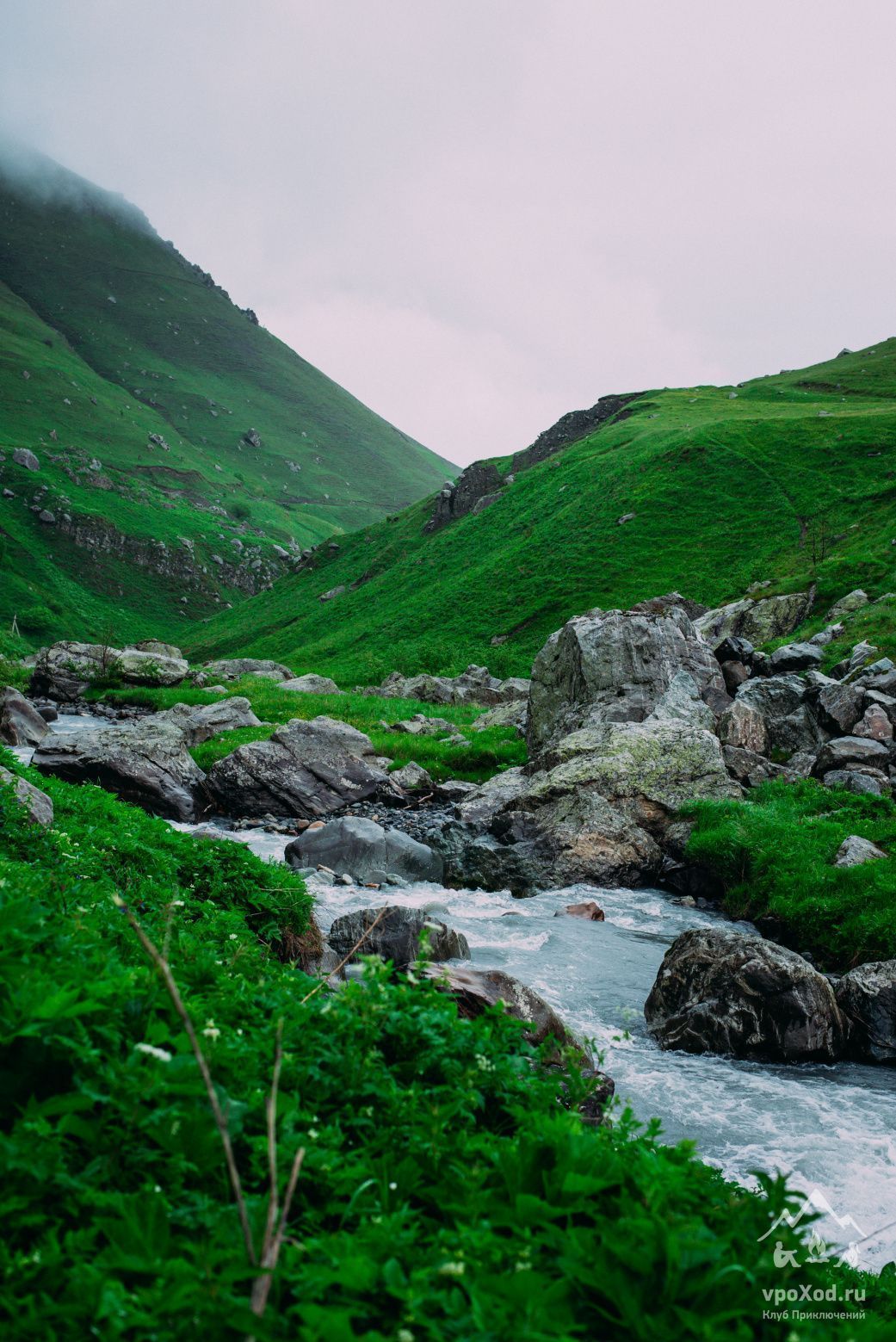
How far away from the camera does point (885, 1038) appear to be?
37.5ft

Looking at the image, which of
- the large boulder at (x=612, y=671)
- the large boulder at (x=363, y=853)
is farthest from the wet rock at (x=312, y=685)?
the large boulder at (x=363, y=853)

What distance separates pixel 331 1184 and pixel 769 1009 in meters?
9.77

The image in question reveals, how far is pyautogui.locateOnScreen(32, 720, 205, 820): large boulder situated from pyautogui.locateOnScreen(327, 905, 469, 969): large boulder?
11854 mm

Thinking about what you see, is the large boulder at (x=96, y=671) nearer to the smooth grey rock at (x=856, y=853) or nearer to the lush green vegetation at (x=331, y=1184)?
the smooth grey rock at (x=856, y=853)

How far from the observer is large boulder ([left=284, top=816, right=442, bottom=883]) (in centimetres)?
1917

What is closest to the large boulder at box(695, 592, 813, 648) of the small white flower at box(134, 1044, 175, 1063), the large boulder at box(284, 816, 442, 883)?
the large boulder at box(284, 816, 442, 883)

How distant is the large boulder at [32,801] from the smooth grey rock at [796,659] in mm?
27496

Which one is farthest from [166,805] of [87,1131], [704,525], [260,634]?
[260,634]

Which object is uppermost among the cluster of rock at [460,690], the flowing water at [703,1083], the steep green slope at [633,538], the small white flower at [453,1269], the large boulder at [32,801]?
the steep green slope at [633,538]

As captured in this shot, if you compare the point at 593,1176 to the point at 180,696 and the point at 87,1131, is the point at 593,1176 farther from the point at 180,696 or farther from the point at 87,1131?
the point at 180,696

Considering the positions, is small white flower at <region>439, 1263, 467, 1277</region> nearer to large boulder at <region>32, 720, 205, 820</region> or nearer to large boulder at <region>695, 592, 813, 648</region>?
large boulder at <region>32, 720, 205, 820</region>

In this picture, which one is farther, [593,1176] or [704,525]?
[704,525]

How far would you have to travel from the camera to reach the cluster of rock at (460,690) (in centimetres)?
4872

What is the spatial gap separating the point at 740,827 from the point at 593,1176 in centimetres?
1656
